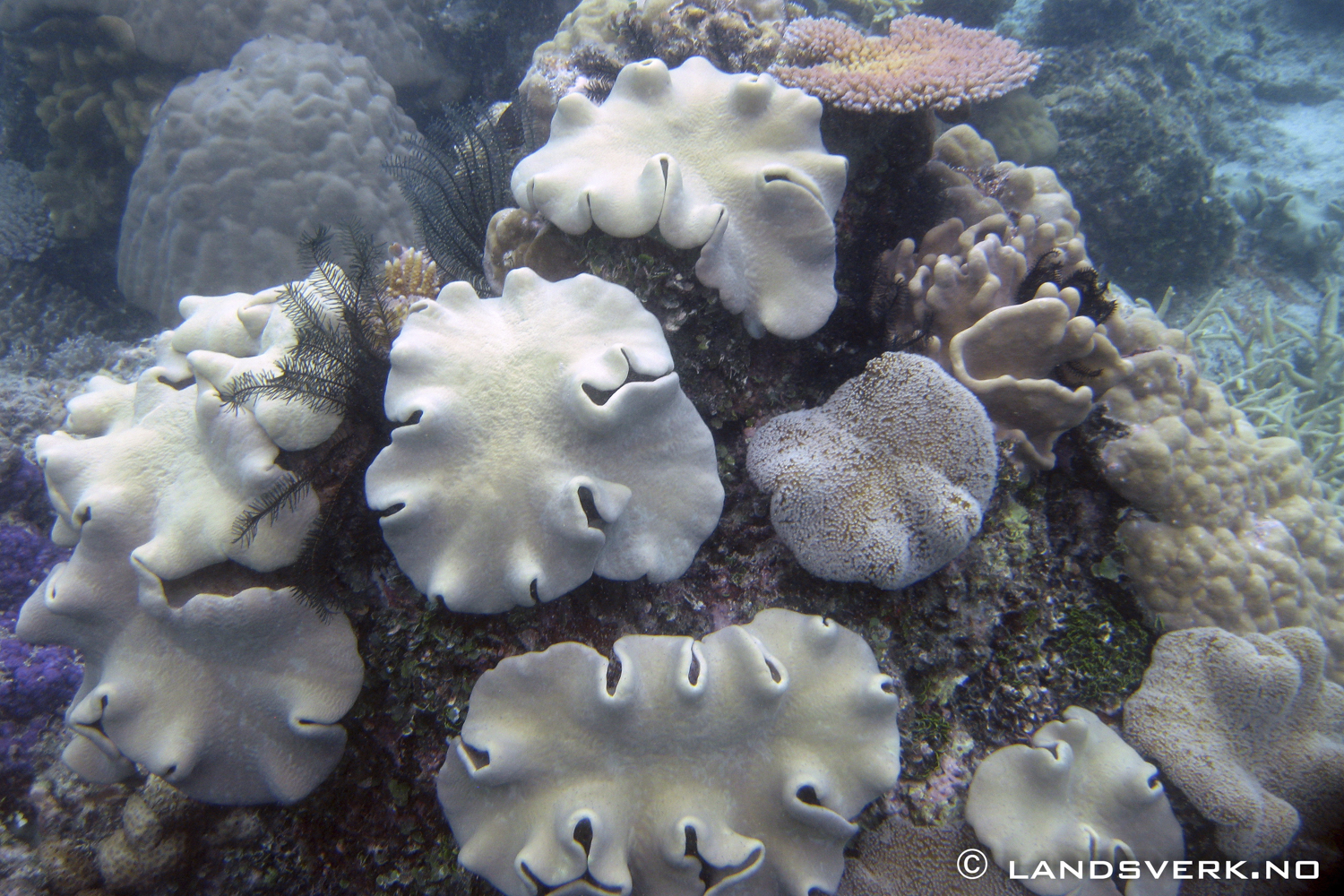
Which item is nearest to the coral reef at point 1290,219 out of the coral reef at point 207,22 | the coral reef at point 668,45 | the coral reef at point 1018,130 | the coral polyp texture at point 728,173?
the coral reef at point 1018,130

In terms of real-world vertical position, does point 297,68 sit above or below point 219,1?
below

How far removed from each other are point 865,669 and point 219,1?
9.65 m

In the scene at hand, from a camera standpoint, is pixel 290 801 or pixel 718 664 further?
pixel 290 801

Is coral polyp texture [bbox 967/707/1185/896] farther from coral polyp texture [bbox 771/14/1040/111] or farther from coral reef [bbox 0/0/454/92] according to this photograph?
coral reef [bbox 0/0/454/92]

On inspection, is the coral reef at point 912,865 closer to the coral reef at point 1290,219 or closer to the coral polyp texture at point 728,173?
the coral polyp texture at point 728,173

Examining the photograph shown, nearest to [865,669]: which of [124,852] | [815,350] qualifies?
[815,350]

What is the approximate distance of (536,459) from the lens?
2.01m

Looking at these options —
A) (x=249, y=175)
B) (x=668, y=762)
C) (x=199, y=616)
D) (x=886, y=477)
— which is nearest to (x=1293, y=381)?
(x=886, y=477)

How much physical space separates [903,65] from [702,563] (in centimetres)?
294

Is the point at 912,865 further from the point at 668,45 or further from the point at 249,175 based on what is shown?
the point at 249,175

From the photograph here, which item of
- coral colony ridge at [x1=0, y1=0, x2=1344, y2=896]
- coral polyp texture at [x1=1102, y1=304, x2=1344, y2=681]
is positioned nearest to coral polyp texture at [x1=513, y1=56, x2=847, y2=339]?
coral colony ridge at [x1=0, y1=0, x2=1344, y2=896]

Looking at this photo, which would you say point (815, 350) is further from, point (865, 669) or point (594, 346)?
point (865, 669)

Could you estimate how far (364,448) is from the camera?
2.30 meters

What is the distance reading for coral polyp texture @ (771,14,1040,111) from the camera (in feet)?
9.73
